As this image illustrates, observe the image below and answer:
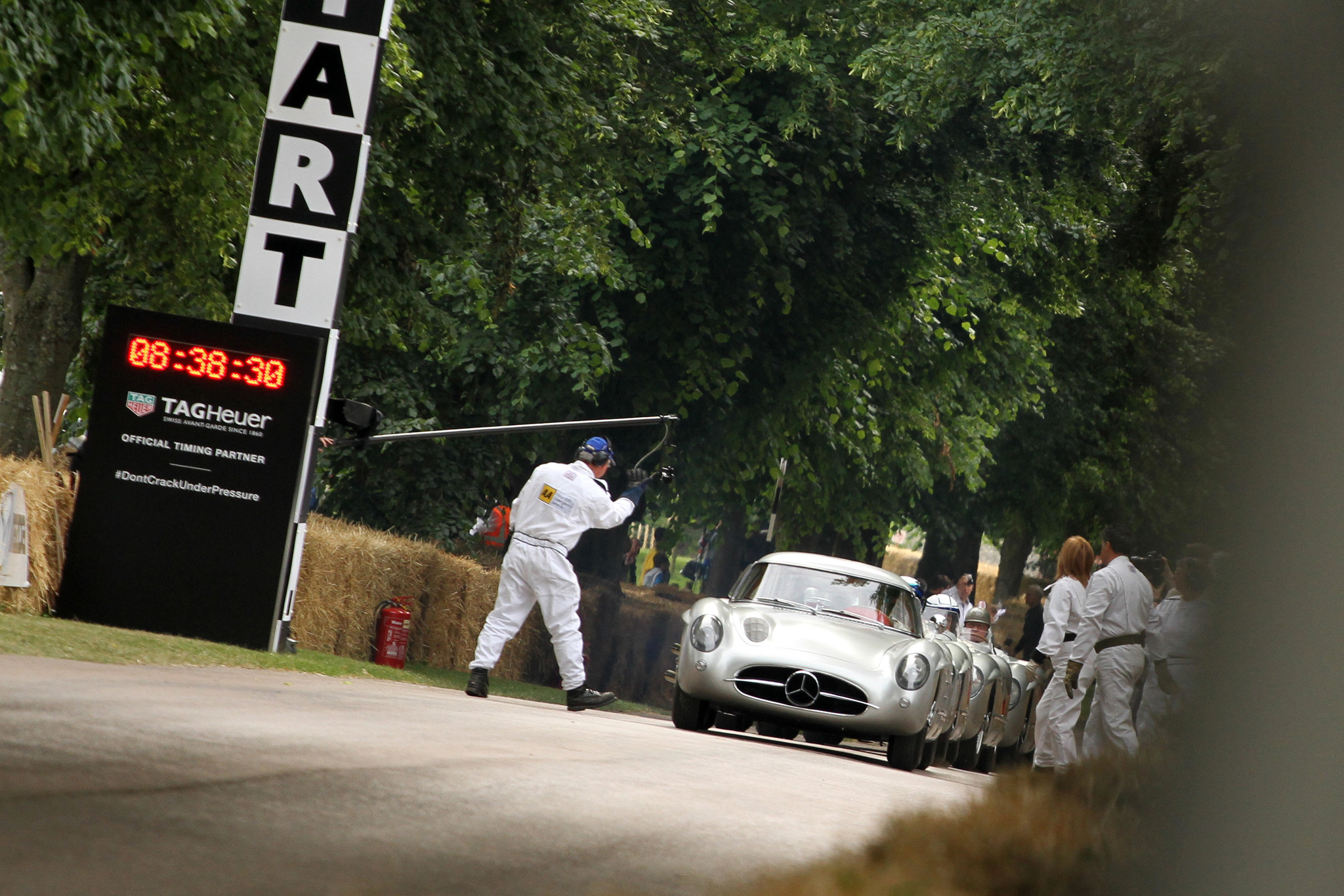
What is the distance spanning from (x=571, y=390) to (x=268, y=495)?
13.3m

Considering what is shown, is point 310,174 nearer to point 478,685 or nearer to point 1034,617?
point 478,685

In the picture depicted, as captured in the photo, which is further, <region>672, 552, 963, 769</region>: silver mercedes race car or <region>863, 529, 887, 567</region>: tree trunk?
<region>863, 529, 887, 567</region>: tree trunk

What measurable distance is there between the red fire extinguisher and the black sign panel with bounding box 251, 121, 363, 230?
27.3 ft

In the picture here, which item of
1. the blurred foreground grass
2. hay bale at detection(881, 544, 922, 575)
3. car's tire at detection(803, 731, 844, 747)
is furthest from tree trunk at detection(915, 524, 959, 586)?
the blurred foreground grass

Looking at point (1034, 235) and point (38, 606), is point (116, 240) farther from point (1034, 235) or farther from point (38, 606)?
point (1034, 235)

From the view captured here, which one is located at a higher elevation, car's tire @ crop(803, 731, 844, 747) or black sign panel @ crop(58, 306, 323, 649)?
black sign panel @ crop(58, 306, 323, 649)

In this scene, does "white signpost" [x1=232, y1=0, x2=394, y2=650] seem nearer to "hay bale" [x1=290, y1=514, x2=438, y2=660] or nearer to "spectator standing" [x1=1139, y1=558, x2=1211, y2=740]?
"hay bale" [x1=290, y1=514, x2=438, y2=660]

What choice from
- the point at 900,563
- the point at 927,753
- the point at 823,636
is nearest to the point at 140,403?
the point at 823,636

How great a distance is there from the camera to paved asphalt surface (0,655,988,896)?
14.5 ft

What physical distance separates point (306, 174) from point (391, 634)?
864 centimetres

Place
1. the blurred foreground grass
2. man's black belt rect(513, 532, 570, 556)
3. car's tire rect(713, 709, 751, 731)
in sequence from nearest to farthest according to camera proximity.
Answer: the blurred foreground grass → man's black belt rect(513, 532, 570, 556) → car's tire rect(713, 709, 751, 731)

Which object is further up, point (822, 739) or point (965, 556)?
point (965, 556)

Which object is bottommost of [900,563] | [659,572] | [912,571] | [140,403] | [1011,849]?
[1011,849]

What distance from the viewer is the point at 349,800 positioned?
569 cm
